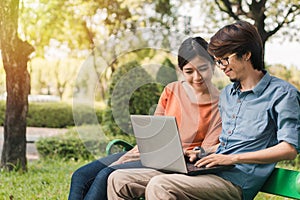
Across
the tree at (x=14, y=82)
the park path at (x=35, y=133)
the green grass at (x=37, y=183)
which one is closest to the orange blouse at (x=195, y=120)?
the green grass at (x=37, y=183)

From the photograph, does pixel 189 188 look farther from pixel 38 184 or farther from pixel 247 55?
pixel 38 184

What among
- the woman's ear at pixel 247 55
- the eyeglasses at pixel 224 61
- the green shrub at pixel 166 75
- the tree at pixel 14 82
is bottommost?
the tree at pixel 14 82

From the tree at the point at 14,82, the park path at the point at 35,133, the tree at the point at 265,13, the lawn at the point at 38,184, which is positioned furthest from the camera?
the park path at the point at 35,133

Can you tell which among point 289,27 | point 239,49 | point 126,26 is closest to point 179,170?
point 239,49

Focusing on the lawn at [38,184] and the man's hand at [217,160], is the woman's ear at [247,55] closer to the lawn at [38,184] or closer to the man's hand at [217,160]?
the man's hand at [217,160]

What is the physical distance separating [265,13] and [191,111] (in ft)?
24.4

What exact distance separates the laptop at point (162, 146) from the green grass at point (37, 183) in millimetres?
1644

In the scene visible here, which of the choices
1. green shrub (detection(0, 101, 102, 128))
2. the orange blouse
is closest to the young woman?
the orange blouse

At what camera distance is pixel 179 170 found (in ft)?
7.36

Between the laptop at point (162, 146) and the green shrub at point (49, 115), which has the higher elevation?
the laptop at point (162, 146)

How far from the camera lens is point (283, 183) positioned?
85.4 inches

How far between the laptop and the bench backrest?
17 cm

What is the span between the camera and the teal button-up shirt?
82.8 inches

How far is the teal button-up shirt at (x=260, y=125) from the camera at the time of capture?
2104 mm
